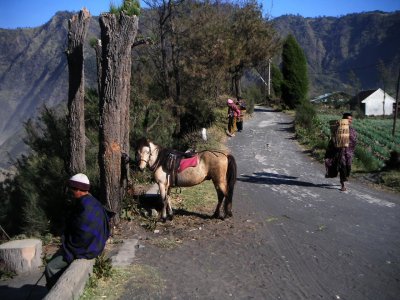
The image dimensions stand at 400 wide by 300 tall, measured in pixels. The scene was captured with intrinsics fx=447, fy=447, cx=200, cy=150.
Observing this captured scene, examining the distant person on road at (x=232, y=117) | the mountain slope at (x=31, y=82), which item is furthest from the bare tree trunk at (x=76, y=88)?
the mountain slope at (x=31, y=82)

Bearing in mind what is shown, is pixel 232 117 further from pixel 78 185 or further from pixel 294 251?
pixel 78 185

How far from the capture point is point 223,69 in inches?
962

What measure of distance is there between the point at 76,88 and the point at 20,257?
3882 millimetres

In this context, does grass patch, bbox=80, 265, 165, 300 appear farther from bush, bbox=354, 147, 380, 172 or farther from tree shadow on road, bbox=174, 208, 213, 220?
bush, bbox=354, 147, 380, 172

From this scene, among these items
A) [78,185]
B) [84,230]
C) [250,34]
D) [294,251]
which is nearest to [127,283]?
[84,230]

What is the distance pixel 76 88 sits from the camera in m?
9.64

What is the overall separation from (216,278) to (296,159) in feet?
39.0

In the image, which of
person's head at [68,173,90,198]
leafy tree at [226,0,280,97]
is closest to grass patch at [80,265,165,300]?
person's head at [68,173,90,198]

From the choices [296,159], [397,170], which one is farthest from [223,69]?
[397,170]

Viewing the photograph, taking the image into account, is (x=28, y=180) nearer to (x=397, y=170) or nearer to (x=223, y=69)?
(x=397, y=170)

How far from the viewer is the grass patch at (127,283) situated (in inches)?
227

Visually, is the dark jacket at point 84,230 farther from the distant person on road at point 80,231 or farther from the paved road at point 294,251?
the paved road at point 294,251

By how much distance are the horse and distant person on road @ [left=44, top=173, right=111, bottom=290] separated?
11.7ft

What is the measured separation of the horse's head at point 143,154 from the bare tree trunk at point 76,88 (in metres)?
1.79
